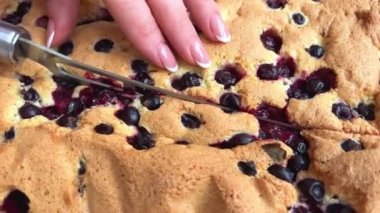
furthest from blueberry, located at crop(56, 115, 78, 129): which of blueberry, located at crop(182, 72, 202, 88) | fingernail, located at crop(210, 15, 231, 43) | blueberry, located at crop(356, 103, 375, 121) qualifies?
blueberry, located at crop(356, 103, 375, 121)

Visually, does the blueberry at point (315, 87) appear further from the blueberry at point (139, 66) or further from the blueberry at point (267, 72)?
the blueberry at point (139, 66)

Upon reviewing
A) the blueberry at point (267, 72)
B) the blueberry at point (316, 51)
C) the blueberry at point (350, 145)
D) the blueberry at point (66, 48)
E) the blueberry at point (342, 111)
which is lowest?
the blueberry at point (66, 48)

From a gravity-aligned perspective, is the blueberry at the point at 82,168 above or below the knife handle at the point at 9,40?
below

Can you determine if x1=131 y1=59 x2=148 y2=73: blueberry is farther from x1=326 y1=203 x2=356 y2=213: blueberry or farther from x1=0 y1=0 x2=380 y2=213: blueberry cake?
x1=326 y1=203 x2=356 y2=213: blueberry

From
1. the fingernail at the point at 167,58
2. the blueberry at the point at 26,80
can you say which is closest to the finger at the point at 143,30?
the fingernail at the point at 167,58

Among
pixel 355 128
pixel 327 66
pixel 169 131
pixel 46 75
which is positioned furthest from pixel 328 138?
pixel 46 75

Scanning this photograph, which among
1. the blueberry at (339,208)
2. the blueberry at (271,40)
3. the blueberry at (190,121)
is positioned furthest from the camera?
the blueberry at (271,40)

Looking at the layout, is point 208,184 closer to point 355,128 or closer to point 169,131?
point 169,131

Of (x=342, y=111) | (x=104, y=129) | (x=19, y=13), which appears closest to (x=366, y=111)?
(x=342, y=111)
